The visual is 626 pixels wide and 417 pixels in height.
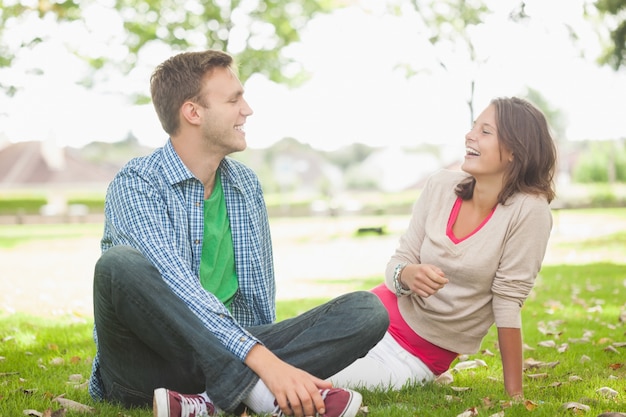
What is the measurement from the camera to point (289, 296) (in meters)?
10.0

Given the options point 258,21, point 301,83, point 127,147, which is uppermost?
point 258,21

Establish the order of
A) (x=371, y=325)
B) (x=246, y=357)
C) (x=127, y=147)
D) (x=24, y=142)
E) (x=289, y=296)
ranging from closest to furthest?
(x=246, y=357), (x=371, y=325), (x=289, y=296), (x=24, y=142), (x=127, y=147)

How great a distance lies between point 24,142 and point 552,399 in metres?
66.4

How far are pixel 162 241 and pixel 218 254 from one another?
1.50ft

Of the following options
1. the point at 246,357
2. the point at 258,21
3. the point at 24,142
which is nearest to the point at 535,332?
the point at 246,357

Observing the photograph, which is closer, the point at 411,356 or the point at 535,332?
the point at 411,356

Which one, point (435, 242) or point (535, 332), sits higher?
point (435, 242)

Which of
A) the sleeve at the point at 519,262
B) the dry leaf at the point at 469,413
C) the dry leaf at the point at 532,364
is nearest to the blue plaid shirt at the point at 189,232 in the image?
the dry leaf at the point at 469,413

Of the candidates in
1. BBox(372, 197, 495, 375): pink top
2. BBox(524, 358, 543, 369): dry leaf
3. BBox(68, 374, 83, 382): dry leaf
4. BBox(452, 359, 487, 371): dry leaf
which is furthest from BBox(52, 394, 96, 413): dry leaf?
BBox(524, 358, 543, 369): dry leaf

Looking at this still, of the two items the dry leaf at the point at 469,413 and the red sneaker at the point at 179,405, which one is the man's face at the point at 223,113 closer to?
the red sneaker at the point at 179,405

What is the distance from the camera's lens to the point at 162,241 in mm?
3488

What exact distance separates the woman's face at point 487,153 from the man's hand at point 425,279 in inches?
23.7

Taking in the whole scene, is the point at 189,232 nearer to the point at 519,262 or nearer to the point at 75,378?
the point at 75,378

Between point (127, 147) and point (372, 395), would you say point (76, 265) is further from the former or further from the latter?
point (127, 147)
